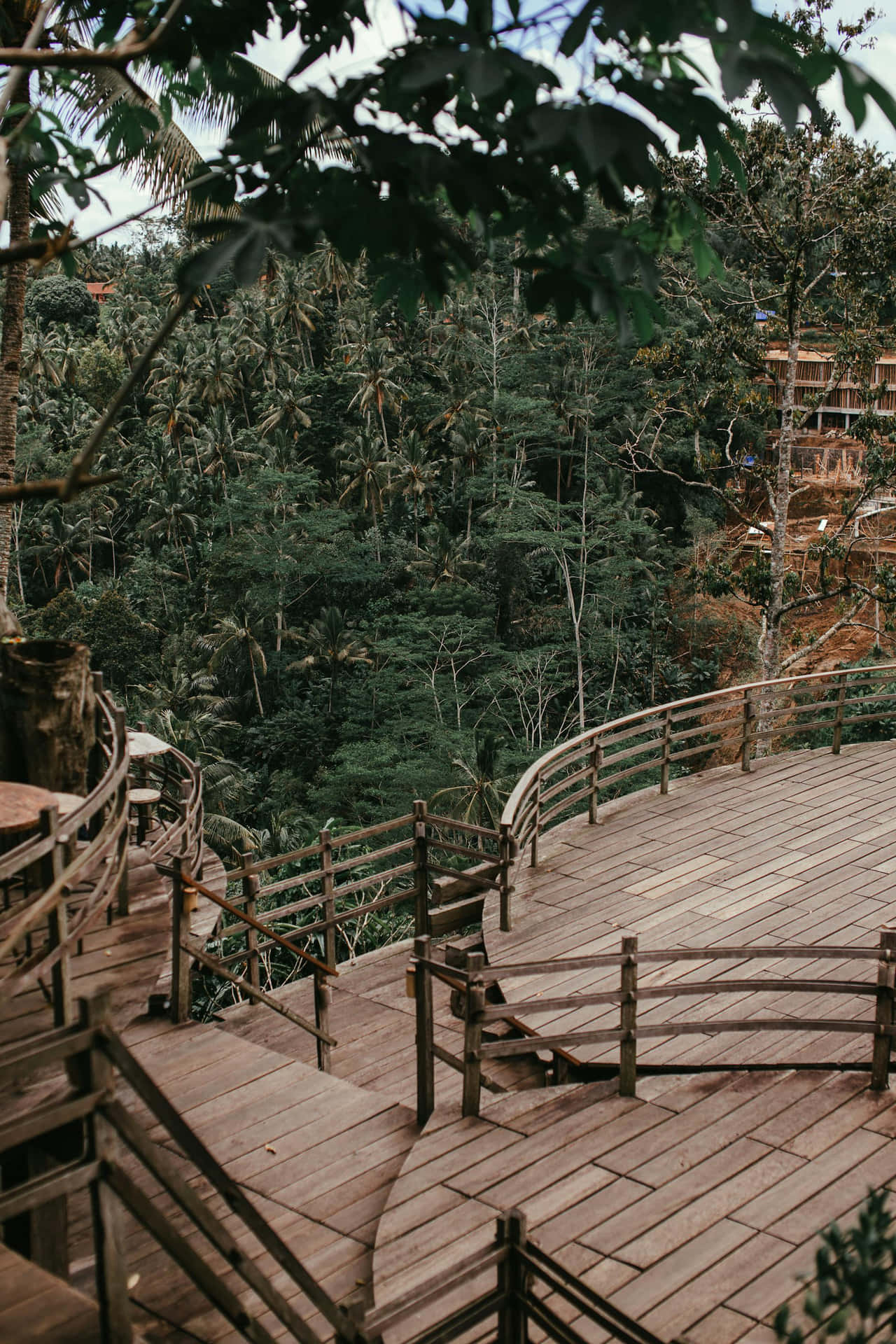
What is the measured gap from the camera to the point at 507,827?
9602 millimetres

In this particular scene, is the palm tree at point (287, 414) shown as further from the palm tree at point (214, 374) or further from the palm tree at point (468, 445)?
the palm tree at point (468, 445)

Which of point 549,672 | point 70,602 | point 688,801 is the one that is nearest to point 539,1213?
point 688,801

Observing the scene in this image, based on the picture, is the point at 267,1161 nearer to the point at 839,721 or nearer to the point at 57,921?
the point at 57,921

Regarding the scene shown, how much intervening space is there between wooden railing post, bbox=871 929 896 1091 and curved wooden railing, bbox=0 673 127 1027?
4472 mm

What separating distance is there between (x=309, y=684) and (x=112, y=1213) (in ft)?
139

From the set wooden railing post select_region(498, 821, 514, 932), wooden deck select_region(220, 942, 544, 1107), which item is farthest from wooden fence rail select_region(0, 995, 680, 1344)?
wooden railing post select_region(498, 821, 514, 932)

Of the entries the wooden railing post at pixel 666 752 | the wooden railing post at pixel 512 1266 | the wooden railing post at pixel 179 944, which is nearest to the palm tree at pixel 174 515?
the wooden railing post at pixel 666 752

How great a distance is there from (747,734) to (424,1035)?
716 centimetres

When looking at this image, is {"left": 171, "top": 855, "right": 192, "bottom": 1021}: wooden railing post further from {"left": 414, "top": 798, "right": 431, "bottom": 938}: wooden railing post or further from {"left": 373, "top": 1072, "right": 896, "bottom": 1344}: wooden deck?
{"left": 414, "top": 798, "right": 431, "bottom": 938}: wooden railing post

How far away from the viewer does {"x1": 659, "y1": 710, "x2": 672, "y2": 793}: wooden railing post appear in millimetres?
11891

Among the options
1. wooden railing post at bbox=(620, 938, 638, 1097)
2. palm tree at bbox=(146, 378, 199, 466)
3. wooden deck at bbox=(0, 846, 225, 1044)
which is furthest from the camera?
palm tree at bbox=(146, 378, 199, 466)

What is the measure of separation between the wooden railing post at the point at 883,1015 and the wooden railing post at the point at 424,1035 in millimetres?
2609

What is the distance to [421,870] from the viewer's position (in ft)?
36.5

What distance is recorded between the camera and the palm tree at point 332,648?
143 feet
